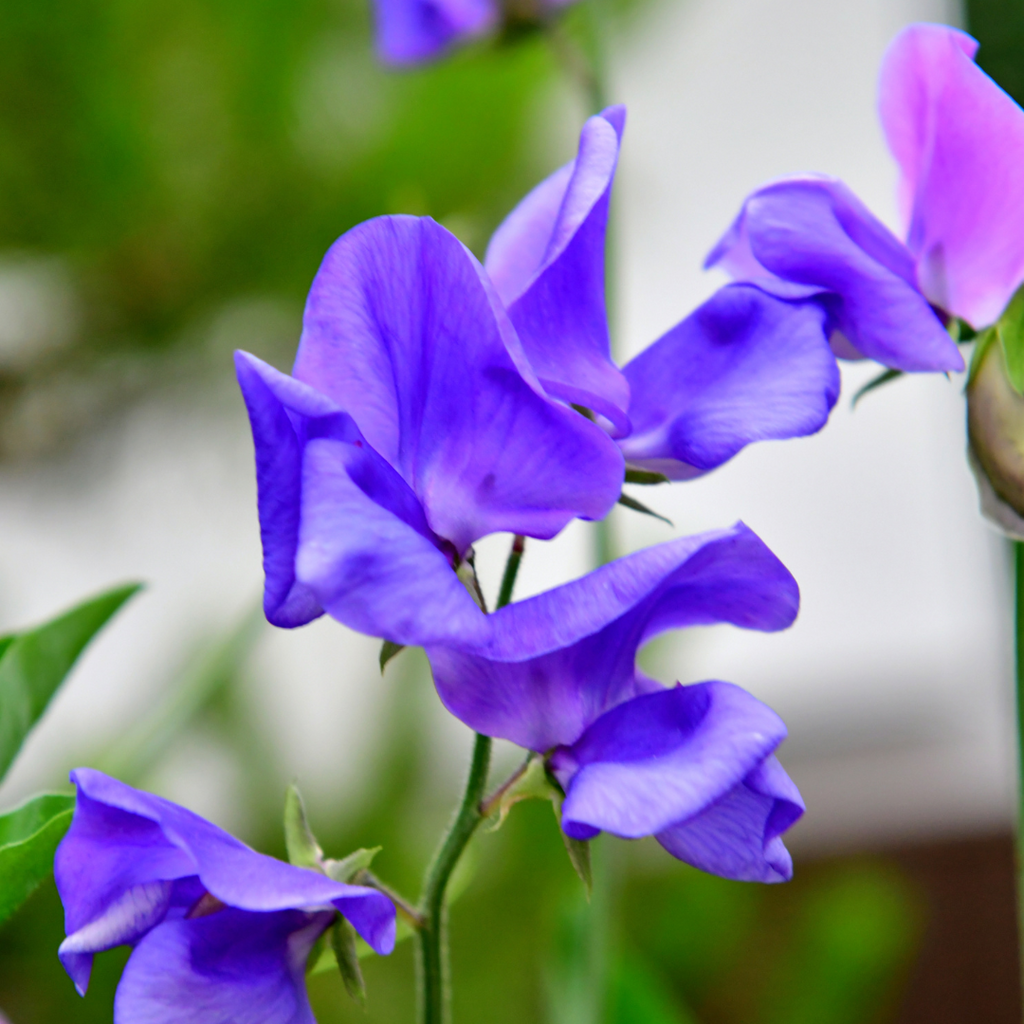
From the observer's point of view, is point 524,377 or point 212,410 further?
point 212,410

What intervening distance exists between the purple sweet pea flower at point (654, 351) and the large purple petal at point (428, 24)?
372 mm

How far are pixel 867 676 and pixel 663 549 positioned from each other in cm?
236

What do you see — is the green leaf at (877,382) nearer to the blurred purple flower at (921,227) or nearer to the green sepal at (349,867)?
the blurred purple flower at (921,227)

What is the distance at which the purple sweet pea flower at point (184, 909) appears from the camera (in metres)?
0.16

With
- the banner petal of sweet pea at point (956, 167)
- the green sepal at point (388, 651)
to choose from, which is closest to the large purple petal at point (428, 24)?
the banner petal of sweet pea at point (956, 167)

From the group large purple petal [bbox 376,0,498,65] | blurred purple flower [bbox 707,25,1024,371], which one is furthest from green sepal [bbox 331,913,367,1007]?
large purple petal [bbox 376,0,498,65]

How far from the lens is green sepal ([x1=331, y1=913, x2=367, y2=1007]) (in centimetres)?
18

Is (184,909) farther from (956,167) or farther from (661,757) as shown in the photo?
(956,167)

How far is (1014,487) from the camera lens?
0.73ft

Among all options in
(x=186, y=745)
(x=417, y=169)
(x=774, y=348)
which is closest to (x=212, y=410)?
(x=417, y=169)

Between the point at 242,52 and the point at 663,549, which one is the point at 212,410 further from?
the point at 663,549

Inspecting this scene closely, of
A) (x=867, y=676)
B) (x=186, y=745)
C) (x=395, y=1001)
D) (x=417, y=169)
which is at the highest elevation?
(x=417, y=169)

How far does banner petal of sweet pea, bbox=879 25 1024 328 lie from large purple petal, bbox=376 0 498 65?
36 centimetres

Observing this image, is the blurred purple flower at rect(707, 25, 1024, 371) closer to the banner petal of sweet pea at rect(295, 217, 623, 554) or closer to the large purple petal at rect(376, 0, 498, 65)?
the banner petal of sweet pea at rect(295, 217, 623, 554)
